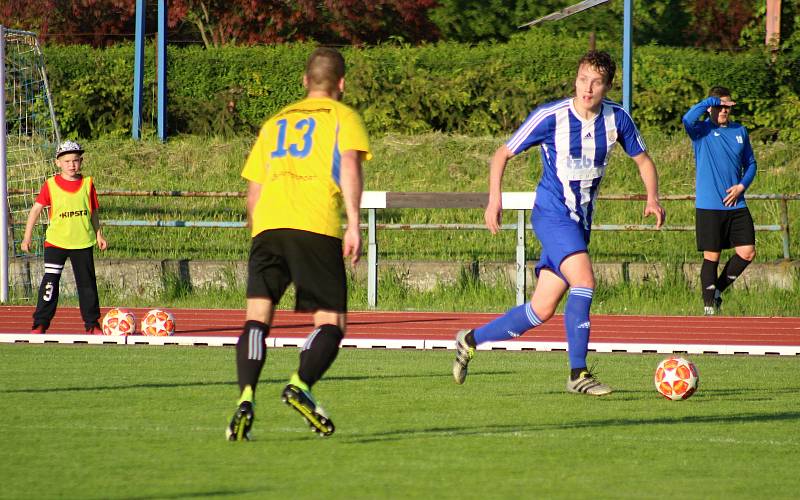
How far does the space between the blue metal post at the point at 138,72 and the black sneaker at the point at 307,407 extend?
17.8 metres

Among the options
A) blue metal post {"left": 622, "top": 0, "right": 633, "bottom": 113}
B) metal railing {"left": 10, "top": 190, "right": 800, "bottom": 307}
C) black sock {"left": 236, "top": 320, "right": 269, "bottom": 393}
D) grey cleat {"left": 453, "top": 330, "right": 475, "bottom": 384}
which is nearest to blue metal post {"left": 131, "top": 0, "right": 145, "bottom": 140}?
metal railing {"left": 10, "top": 190, "right": 800, "bottom": 307}

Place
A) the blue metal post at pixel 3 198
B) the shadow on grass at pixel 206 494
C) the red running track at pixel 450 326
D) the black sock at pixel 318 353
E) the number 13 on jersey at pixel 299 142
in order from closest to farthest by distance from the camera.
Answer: the shadow on grass at pixel 206 494
the black sock at pixel 318 353
the number 13 on jersey at pixel 299 142
the red running track at pixel 450 326
the blue metal post at pixel 3 198

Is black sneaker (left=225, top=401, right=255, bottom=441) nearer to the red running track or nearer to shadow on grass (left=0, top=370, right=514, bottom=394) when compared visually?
shadow on grass (left=0, top=370, right=514, bottom=394)

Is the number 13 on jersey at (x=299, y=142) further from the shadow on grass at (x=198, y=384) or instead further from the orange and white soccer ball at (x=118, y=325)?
the orange and white soccer ball at (x=118, y=325)

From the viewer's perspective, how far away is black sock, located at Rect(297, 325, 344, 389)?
20.2ft

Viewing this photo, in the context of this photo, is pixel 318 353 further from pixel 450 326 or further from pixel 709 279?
pixel 709 279

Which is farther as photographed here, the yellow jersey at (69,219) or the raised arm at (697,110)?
the raised arm at (697,110)

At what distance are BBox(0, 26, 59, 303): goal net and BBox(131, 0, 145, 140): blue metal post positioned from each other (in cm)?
440

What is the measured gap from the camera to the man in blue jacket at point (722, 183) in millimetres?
13898

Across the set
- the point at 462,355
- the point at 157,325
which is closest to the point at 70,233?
Result: the point at 157,325

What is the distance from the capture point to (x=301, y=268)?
6.23 metres

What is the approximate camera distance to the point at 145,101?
24.7m

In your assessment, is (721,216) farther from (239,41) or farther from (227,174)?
(239,41)

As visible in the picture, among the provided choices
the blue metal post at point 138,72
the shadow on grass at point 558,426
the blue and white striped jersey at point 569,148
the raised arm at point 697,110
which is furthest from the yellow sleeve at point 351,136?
the blue metal post at point 138,72
